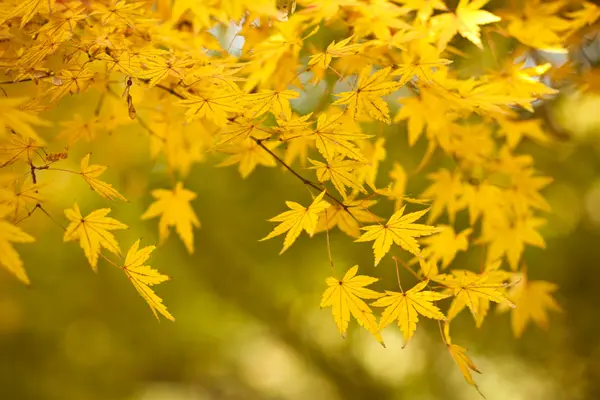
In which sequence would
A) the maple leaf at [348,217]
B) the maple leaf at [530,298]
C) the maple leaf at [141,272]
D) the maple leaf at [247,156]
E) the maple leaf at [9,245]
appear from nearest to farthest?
the maple leaf at [9,245] < the maple leaf at [141,272] < the maple leaf at [348,217] < the maple leaf at [247,156] < the maple leaf at [530,298]

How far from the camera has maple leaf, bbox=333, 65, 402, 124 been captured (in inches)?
36.4

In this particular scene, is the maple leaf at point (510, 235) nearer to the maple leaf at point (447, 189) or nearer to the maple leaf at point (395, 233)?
the maple leaf at point (447, 189)

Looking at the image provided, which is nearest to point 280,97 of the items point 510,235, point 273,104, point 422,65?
point 273,104

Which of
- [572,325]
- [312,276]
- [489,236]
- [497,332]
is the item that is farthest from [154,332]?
[489,236]

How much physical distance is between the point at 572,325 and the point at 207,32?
3017 millimetres

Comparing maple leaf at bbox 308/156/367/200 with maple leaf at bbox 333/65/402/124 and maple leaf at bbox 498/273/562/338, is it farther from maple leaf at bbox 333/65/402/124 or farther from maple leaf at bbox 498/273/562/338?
maple leaf at bbox 498/273/562/338

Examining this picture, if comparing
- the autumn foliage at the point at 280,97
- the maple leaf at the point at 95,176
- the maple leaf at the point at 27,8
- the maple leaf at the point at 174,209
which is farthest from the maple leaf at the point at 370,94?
the maple leaf at the point at 174,209

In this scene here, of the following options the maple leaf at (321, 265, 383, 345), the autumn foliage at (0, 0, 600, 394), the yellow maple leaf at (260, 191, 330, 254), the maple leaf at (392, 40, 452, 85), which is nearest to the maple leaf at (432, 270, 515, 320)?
the autumn foliage at (0, 0, 600, 394)

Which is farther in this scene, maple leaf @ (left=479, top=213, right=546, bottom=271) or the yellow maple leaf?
maple leaf @ (left=479, top=213, right=546, bottom=271)

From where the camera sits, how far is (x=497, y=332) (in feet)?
11.9

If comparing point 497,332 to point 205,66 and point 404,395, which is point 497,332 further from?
point 205,66

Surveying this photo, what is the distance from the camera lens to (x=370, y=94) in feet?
3.07

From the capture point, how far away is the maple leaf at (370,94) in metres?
0.93

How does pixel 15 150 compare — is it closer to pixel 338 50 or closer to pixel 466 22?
pixel 338 50
